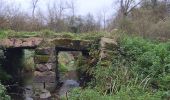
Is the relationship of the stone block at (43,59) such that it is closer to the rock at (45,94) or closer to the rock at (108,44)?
the rock at (45,94)

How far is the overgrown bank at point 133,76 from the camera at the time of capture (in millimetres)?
10081

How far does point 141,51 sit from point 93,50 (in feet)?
7.87

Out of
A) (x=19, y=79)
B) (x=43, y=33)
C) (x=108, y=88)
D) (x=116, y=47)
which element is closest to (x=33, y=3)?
(x=19, y=79)

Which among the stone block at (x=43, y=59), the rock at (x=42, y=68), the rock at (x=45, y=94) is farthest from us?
the stone block at (x=43, y=59)

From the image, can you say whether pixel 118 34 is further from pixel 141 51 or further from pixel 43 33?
pixel 43 33

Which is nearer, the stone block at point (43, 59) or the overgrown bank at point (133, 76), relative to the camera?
the overgrown bank at point (133, 76)

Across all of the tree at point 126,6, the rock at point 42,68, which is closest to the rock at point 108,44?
the rock at point 42,68

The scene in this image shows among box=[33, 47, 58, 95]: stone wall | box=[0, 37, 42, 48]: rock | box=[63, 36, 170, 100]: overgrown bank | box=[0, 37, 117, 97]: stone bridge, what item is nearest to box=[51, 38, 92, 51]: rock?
box=[0, 37, 117, 97]: stone bridge

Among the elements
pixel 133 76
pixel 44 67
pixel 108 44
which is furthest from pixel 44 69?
pixel 133 76

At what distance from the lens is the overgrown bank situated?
1008cm

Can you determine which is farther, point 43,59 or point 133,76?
point 43,59

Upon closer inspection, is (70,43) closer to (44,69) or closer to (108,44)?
(44,69)

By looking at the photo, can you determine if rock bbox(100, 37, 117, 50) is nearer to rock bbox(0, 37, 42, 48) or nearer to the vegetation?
the vegetation

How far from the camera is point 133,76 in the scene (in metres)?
12.5
